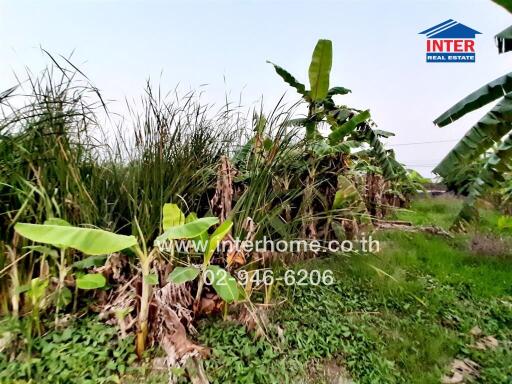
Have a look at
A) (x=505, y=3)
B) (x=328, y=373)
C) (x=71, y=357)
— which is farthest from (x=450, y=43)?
(x=71, y=357)

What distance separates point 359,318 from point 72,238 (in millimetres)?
2095

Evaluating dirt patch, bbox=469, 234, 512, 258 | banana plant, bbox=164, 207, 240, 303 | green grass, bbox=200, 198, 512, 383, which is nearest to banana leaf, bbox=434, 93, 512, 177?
green grass, bbox=200, 198, 512, 383

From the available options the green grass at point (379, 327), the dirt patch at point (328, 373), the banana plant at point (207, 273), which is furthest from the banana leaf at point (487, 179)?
the banana plant at point (207, 273)

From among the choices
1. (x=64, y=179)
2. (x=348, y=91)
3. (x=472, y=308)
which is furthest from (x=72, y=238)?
(x=348, y=91)

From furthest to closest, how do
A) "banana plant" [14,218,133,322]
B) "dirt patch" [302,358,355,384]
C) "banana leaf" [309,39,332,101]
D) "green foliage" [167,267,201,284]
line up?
"banana leaf" [309,39,332,101], "dirt patch" [302,358,355,384], "green foliage" [167,267,201,284], "banana plant" [14,218,133,322]

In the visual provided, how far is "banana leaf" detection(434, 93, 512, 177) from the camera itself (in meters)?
3.60

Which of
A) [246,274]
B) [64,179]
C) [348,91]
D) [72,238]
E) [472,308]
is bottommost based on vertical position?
[472,308]

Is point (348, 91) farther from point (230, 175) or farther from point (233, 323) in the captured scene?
point (233, 323)

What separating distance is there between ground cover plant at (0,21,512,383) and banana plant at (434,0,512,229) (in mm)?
1332

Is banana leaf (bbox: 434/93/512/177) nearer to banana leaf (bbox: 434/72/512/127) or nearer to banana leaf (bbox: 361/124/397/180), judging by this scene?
banana leaf (bbox: 434/72/512/127)

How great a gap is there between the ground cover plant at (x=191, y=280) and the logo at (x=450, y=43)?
3.40 meters

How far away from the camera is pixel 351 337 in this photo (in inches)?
83.8

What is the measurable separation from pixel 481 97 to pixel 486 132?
505 millimetres

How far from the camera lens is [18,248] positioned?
1.92 meters
